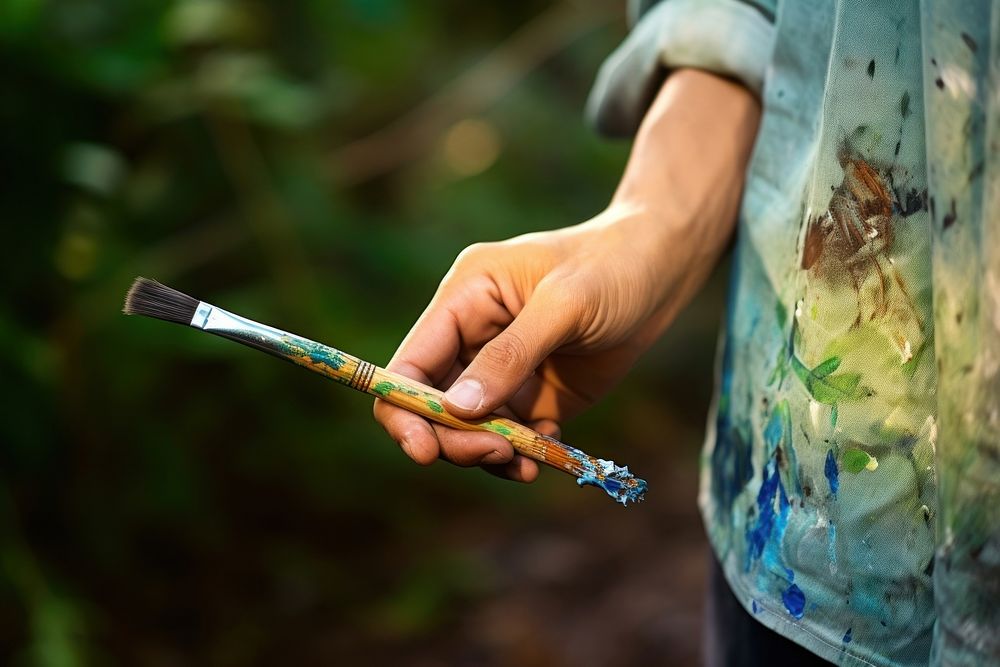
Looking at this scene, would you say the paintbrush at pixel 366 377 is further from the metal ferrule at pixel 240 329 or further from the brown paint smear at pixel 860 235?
the brown paint smear at pixel 860 235

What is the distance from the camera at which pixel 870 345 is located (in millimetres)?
564

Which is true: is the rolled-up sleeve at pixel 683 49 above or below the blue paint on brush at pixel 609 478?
above

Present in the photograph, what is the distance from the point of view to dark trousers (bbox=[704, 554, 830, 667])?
2.14 feet

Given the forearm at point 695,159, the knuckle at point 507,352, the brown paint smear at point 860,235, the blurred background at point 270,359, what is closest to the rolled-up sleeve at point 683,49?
the forearm at point 695,159

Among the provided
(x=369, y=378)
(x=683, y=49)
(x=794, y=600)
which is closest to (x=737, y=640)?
(x=794, y=600)

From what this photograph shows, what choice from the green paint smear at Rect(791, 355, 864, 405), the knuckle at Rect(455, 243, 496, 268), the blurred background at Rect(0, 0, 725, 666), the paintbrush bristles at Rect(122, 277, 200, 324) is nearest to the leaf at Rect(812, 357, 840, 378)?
the green paint smear at Rect(791, 355, 864, 405)

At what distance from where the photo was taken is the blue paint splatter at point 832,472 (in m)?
0.58

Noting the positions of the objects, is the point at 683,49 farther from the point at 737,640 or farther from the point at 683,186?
the point at 737,640

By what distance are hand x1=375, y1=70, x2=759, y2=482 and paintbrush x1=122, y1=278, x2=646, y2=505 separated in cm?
1

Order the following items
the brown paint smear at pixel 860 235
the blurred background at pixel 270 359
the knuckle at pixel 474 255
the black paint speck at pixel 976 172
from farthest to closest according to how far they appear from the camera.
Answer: the blurred background at pixel 270 359, the knuckle at pixel 474 255, the brown paint smear at pixel 860 235, the black paint speck at pixel 976 172

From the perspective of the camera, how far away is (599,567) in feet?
6.84

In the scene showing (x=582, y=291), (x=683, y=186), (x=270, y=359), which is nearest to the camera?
(x=582, y=291)

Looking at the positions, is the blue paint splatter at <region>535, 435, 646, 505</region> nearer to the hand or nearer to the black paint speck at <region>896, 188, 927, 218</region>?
the hand

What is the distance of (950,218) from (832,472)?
0.60ft
